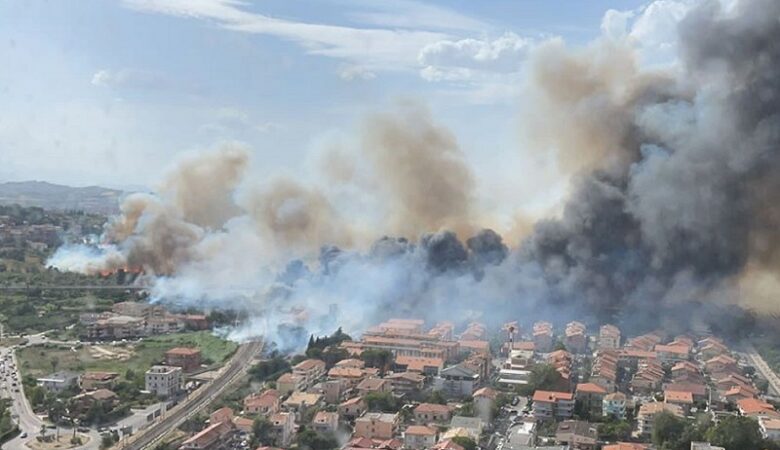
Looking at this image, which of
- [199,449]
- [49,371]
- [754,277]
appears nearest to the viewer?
[199,449]

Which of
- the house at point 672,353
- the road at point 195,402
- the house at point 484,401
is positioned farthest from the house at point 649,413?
the road at point 195,402

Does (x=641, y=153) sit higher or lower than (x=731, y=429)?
higher

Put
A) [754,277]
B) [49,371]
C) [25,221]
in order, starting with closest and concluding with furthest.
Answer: [49,371] → [754,277] → [25,221]

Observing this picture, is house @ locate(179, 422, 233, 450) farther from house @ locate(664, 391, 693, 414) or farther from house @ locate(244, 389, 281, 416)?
house @ locate(664, 391, 693, 414)

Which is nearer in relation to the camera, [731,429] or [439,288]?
[731,429]

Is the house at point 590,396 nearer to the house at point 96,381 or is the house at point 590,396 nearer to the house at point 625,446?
the house at point 625,446

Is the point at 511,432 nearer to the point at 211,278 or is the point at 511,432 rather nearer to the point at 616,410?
the point at 616,410

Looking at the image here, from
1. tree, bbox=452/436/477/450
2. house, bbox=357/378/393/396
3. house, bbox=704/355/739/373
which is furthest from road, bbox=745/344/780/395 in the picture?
house, bbox=357/378/393/396

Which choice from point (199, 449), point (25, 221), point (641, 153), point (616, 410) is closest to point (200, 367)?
point (199, 449)

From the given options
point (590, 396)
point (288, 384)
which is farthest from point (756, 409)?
point (288, 384)
